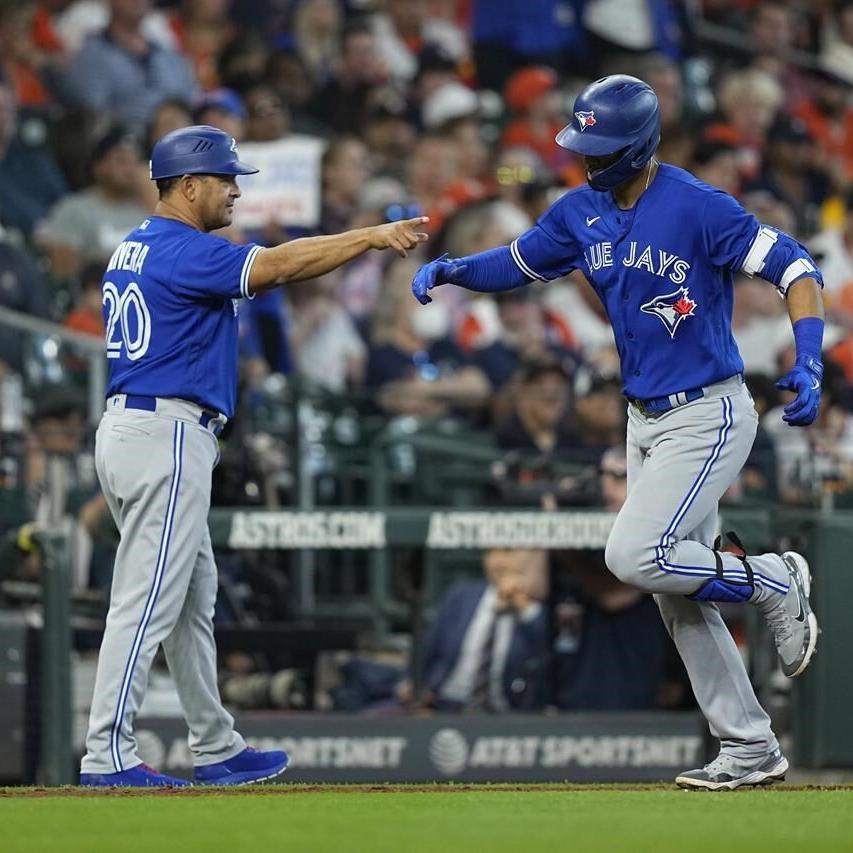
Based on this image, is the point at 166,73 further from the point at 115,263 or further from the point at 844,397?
the point at 115,263

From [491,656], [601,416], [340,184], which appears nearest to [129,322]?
[491,656]

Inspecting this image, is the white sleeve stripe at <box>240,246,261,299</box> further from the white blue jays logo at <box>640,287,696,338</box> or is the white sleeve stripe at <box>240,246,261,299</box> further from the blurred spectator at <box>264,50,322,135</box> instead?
the blurred spectator at <box>264,50,322,135</box>

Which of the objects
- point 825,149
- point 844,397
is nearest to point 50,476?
point 844,397

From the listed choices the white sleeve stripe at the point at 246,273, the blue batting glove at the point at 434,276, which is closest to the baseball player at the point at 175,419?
the white sleeve stripe at the point at 246,273

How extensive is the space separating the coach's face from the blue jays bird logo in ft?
3.77

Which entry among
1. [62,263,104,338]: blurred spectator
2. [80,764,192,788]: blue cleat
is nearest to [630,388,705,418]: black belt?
[80,764,192,788]: blue cleat

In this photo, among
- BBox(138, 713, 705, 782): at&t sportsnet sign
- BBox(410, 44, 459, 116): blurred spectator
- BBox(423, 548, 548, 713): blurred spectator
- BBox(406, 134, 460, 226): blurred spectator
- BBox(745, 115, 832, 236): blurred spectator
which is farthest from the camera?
BBox(745, 115, 832, 236): blurred spectator

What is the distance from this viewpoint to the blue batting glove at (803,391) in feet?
17.3

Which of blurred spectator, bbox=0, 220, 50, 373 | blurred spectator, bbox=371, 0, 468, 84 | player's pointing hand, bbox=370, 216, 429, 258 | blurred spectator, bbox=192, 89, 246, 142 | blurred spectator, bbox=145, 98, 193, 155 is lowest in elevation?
player's pointing hand, bbox=370, 216, 429, 258

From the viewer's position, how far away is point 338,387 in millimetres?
11844

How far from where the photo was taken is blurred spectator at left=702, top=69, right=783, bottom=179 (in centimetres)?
1476

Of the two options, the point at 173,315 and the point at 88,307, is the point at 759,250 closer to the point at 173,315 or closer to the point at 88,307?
the point at 173,315

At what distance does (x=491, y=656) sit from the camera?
8.86 metres

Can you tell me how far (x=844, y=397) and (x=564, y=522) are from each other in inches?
127
